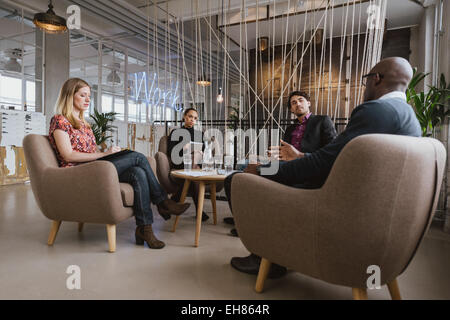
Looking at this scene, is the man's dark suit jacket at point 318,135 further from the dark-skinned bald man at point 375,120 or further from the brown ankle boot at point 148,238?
the brown ankle boot at point 148,238

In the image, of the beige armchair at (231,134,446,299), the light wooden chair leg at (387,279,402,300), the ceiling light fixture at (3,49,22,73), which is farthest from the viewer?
the ceiling light fixture at (3,49,22,73)

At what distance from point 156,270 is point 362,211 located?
1.12 metres

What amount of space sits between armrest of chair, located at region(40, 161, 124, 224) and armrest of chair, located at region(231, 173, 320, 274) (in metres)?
0.88

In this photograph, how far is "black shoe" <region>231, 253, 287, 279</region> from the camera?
4.89 ft

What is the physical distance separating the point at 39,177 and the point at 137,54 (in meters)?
7.34

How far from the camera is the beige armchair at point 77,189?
176 centimetres

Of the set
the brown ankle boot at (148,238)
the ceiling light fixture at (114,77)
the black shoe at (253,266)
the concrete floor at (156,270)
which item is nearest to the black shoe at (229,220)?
the concrete floor at (156,270)

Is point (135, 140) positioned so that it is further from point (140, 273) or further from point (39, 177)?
point (140, 273)

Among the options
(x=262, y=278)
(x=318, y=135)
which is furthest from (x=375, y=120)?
(x=318, y=135)

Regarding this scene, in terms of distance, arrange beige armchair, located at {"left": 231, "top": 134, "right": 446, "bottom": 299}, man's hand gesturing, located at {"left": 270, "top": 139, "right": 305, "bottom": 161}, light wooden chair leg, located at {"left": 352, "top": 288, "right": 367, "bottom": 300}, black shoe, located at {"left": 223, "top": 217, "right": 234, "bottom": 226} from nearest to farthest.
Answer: beige armchair, located at {"left": 231, "top": 134, "right": 446, "bottom": 299} < light wooden chair leg, located at {"left": 352, "top": 288, "right": 367, "bottom": 300} < man's hand gesturing, located at {"left": 270, "top": 139, "right": 305, "bottom": 161} < black shoe, located at {"left": 223, "top": 217, "right": 234, "bottom": 226}

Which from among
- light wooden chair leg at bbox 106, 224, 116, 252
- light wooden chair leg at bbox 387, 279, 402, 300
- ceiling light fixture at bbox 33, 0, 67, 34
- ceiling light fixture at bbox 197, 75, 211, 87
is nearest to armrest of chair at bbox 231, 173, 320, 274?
light wooden chair leg at bbox 387, 279, 402, 300

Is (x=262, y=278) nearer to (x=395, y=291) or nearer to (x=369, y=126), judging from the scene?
(x=395, y=291)

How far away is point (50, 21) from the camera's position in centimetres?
343

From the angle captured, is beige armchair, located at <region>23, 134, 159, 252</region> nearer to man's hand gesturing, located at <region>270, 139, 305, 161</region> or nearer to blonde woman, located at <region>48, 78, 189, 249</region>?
blonde woman, located at <region>48, 78, 189, 249</region>
